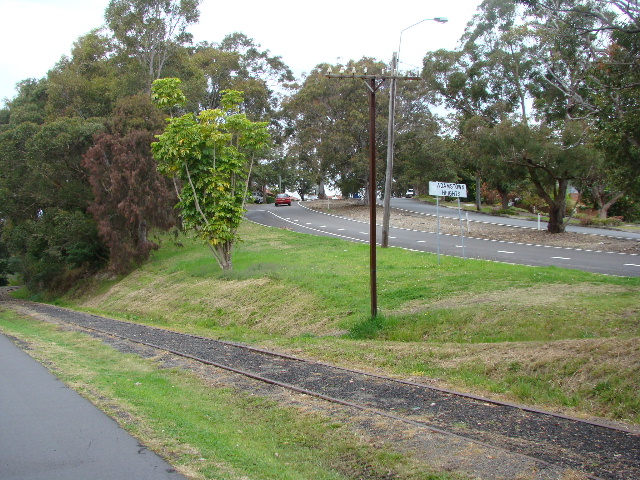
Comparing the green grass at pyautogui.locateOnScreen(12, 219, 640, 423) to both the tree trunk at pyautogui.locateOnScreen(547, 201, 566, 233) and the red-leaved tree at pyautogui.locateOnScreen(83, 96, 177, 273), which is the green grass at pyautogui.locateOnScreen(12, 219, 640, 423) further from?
the tree trunk at pyautogui.locateOnScreen(547, 201, 566, 233)

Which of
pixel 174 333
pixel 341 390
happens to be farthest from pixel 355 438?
pixel 174 333

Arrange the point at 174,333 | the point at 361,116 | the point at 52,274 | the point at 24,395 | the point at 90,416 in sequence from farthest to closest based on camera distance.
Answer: the point at 361,116 → the point at 52,274 → the point at 174,333 → the point at 24,395 → the point at 90,416

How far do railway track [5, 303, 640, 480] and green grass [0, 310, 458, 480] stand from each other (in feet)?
3.41

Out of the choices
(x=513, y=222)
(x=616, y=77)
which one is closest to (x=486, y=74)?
(x=513, y=222)

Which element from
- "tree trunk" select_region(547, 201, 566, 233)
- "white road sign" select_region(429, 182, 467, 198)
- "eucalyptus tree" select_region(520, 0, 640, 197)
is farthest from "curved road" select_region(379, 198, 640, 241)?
"eucalyptus tree" select_region(520, 0, 640, 197)

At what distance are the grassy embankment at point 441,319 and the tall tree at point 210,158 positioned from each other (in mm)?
2501

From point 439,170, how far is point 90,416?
151ft

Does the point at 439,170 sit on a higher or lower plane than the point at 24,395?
higher

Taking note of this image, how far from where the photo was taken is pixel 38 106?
44188 millimetres

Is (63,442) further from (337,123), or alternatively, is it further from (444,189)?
(337,123)

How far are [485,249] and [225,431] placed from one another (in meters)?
22.3

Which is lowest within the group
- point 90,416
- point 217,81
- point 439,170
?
point 90,416

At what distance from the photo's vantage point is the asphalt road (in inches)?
869

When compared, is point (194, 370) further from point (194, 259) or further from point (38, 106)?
point (38, 106)
